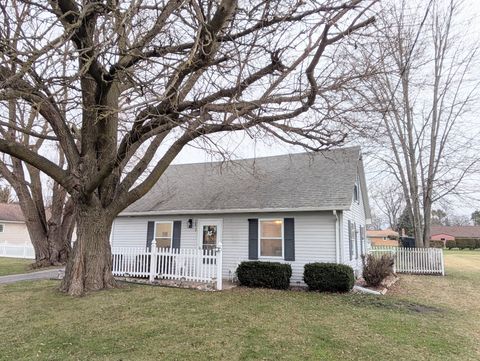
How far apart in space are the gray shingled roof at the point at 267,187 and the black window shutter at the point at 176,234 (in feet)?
2.19

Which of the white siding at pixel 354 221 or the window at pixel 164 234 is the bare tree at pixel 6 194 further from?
the white siding at pixel 354 221

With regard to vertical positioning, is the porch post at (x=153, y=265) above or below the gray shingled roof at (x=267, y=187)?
below

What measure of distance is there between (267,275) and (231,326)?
14.9 feet

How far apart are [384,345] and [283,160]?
1120cm

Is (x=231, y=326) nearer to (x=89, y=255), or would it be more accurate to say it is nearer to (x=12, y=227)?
(x=89, y=255)

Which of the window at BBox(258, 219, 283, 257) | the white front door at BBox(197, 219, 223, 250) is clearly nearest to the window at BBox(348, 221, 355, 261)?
the window at BBox(258, 219, 283, 257)

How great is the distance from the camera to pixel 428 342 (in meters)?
5.87

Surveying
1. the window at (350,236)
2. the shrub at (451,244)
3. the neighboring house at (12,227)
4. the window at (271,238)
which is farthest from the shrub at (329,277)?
the shrub at (451,244)

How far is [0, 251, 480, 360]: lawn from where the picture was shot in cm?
521

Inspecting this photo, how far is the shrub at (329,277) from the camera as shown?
1022 centimetres

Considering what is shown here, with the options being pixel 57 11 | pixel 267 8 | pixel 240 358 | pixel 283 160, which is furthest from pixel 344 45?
pixel 283 160

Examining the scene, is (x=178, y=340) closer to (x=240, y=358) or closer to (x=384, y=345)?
(x=240, y=358)

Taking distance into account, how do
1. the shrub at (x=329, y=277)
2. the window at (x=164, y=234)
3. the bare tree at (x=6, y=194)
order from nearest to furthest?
the shrub at (x=329, y=277) < the window at (x=164, y=234) < the bare tree at (x=6, y=194)

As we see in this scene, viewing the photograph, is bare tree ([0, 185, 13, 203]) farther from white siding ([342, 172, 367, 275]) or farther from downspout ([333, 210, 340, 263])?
downspout ([333, 210, 340, 263])
